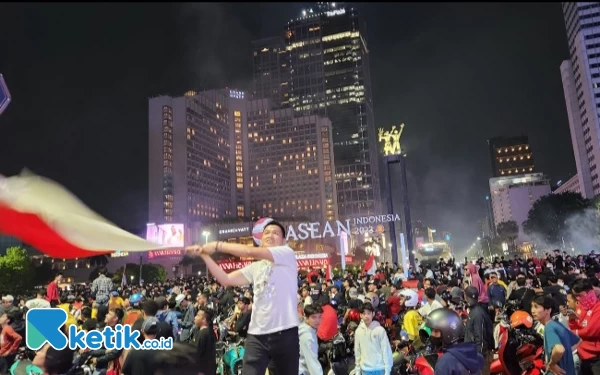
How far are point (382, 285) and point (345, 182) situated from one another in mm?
133419

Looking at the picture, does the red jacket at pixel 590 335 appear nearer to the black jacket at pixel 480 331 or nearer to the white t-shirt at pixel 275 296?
the black jacket at pixel 480 331

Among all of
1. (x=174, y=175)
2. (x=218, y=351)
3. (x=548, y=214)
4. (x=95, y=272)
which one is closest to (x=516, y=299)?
(x=218, y=351)

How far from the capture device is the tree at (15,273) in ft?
159

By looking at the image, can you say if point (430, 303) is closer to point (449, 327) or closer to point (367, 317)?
point (367, 317)

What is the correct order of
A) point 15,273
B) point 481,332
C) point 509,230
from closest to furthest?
point 481,332 < point 15,273 < point 509,230

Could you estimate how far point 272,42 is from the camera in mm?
163250

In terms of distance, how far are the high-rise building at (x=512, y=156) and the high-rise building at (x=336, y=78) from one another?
185ft

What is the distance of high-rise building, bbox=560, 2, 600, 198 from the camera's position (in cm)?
9806

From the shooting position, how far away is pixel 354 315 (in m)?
9.58

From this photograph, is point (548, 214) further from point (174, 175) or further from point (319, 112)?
point (319, 112)

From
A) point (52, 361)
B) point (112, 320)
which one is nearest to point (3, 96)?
point (112, 320)

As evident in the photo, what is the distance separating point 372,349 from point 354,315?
283cm

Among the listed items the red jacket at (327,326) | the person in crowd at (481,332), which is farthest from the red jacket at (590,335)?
the red jacket at (327,326)

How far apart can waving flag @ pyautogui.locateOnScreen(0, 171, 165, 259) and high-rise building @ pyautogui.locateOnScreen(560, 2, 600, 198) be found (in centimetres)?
11267
